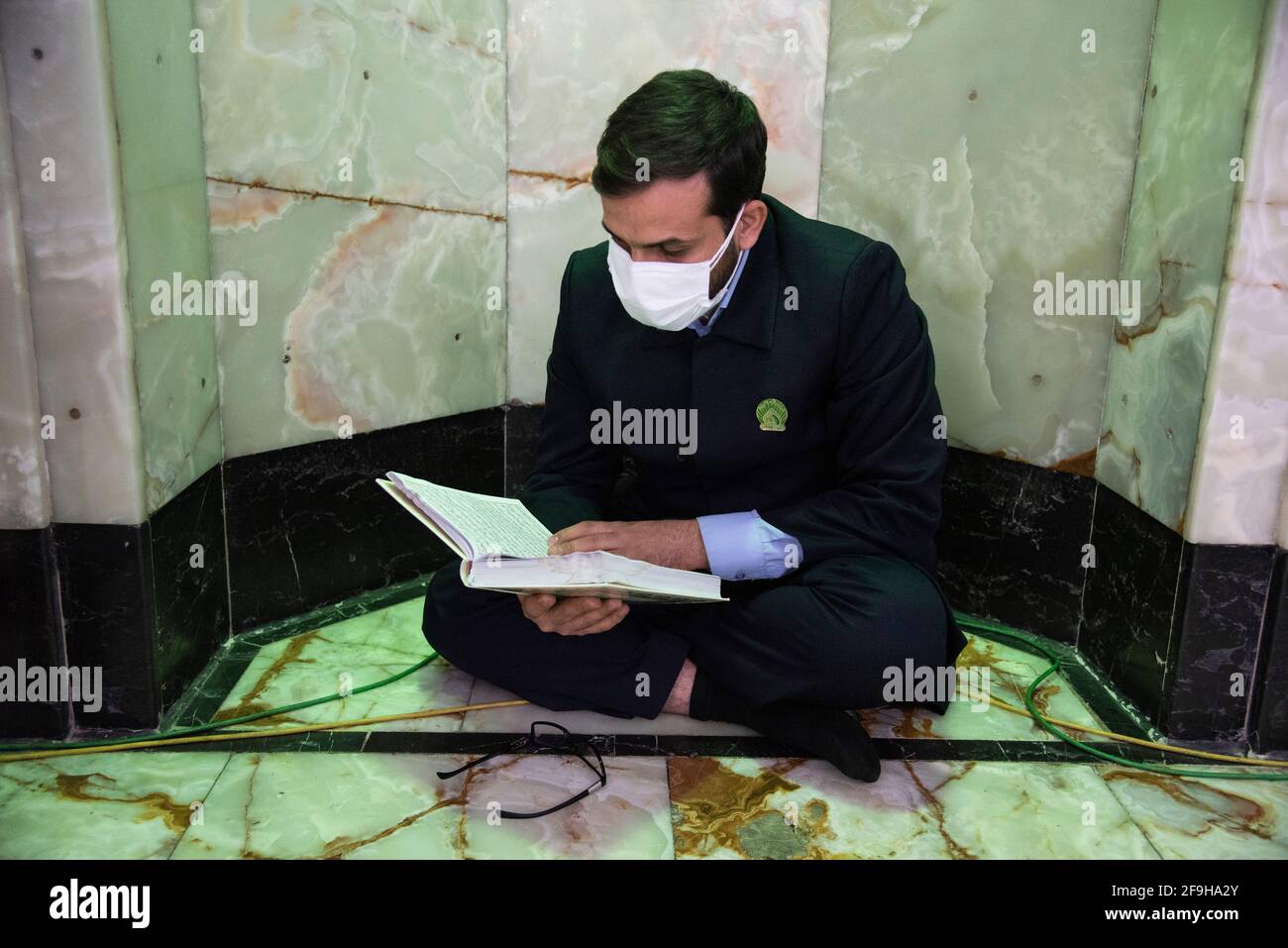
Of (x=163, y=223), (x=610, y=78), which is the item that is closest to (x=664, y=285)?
(x=163, y=223)

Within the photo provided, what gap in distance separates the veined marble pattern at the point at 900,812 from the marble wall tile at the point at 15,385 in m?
1.26

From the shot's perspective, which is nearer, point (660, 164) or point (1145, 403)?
point (660, 164)

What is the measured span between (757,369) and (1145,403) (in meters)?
0.86

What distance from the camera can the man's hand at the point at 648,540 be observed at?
1.92 meters

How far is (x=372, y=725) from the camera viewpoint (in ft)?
7.00

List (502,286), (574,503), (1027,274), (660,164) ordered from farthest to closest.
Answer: (502,286)
(1027,274)
(574,503)
(660,164)

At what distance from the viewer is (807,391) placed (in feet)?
6.88

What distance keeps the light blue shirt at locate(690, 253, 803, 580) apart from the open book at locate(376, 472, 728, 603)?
0.26 metres

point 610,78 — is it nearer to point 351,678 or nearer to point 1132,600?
point 351,678

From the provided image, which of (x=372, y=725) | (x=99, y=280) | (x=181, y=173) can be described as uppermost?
(x=181, y=173)

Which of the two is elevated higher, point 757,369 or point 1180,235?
point 1180,235
